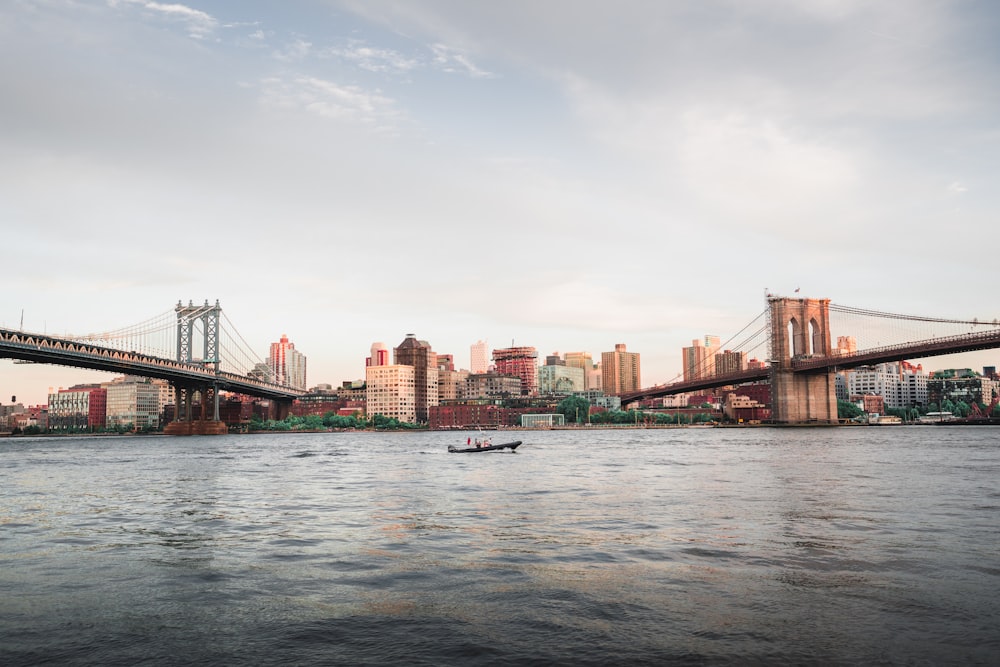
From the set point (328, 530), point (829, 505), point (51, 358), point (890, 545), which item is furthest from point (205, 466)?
point (51, 358)

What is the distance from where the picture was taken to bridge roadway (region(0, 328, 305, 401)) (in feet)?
291

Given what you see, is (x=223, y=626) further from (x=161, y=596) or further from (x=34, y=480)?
(x=34, y=480)

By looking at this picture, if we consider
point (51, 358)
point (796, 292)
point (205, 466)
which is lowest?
point (205, 466)

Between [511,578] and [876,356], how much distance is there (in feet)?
330

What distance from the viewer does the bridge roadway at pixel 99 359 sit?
8881 cm

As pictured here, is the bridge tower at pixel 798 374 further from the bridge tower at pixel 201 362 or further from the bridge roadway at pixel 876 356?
the bridge tower at pixel 201 362

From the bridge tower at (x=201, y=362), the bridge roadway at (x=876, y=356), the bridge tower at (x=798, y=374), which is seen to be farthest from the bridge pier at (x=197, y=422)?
the bridge tower at (x=798, y=374)

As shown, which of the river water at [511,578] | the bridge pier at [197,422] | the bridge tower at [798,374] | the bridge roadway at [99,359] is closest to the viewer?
the river water at [511,578]

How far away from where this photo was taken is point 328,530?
2089 centimetres

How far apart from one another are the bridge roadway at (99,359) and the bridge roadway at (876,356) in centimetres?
8121

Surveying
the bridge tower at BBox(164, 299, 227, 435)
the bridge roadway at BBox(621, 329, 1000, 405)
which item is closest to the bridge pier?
the bridge tower at BBox(164, 299, 227, 435)

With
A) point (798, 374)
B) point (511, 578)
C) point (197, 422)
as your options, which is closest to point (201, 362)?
point (197, 422)

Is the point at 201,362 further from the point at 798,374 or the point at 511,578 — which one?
the point at 511,578

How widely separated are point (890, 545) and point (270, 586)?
44.0 feet
